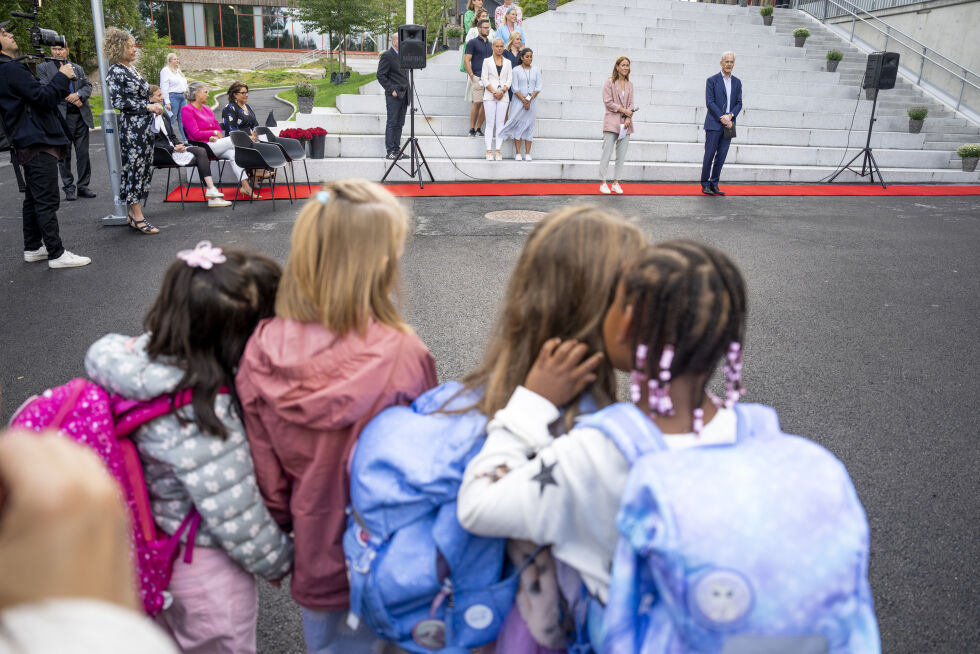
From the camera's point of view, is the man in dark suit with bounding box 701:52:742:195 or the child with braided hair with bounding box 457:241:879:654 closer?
the child with braided hair with bounding box 457:241:879:654

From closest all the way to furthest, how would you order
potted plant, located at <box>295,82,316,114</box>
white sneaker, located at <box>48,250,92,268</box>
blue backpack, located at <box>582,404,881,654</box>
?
blue backpack, located at <box>582,404,881,654</box> < white sneaker, located at <box>48,250,92,268</box> < potted plant, located at <box>295,82,316,114</box>

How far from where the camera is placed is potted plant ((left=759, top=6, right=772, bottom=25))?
814 inches

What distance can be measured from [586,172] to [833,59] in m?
9.84

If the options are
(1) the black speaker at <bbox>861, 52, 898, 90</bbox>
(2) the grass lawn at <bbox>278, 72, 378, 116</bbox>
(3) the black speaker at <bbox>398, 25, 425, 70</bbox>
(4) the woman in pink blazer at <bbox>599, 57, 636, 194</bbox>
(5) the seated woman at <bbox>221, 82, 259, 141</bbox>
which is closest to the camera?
(5) the seated woman at <bbox>221, 82, 259, 141</bbox>

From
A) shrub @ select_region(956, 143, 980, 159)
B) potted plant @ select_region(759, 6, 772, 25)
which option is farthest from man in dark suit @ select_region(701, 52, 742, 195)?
potted plant @ select_region(759, 6, 772, 25)

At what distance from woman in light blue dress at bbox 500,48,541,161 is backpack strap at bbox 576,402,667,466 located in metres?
11.5

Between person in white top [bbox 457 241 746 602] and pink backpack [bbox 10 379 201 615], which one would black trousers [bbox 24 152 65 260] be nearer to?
pink backpack [bbox 10 379 201 615]

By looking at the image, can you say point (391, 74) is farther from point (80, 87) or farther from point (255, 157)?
point (80, 87)

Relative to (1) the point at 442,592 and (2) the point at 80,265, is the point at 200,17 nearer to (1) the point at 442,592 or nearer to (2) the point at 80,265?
(2) the point at 80,265

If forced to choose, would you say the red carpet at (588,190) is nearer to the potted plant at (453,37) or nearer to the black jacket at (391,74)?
the black jacket at (391,74)

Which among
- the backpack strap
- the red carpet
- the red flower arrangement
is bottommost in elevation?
the red carpet

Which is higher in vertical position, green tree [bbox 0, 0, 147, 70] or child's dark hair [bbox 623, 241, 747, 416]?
green tree [bbox 0, 0, 147, 70]

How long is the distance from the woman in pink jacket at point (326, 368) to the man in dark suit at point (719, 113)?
10579 millimetres

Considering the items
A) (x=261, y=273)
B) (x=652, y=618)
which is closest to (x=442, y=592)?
(x=652, y=618)
